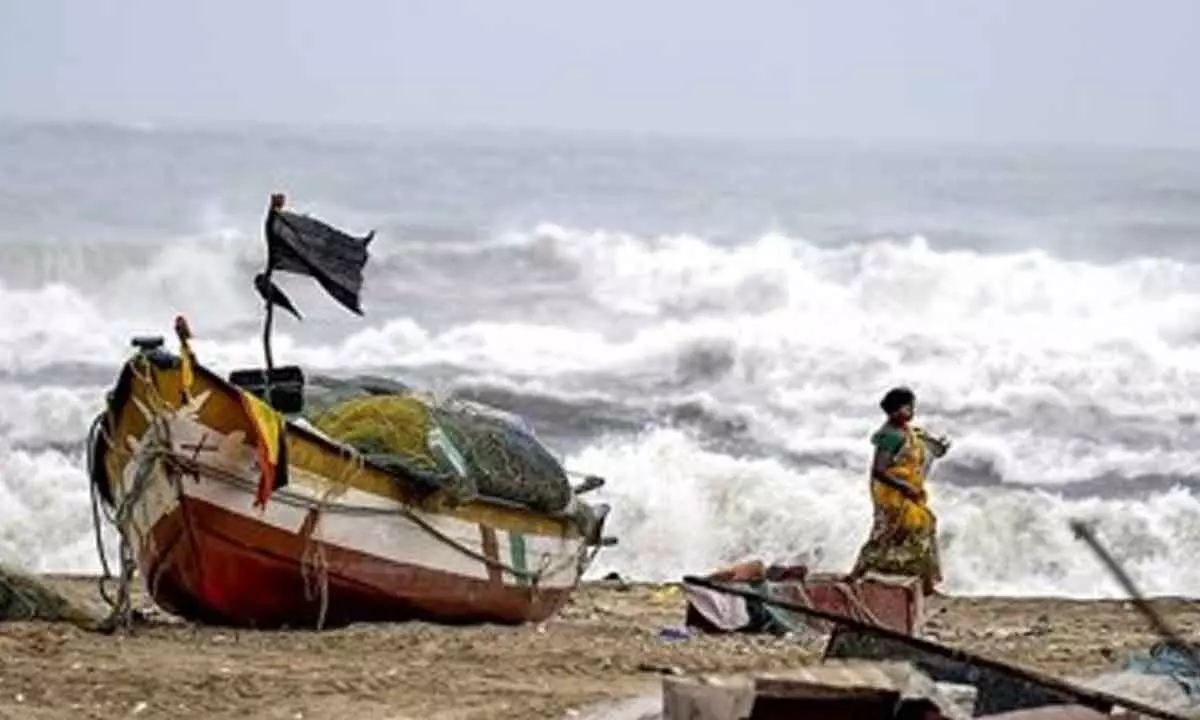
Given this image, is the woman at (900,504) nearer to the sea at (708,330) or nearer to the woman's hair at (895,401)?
the woman's hair at (895,401)

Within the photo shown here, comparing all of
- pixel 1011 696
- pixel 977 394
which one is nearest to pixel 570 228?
pixel 977 394

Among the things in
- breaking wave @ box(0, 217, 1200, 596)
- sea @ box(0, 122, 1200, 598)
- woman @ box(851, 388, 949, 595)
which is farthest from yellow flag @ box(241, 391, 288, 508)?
breaking wave @ box(0, 217, 1200, 596)

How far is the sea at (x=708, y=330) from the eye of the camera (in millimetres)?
16312

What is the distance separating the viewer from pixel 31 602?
9844mm

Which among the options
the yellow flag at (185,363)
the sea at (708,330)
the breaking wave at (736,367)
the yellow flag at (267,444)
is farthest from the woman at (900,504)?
the breaking wave at (736,367)

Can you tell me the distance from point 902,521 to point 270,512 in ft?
9.59

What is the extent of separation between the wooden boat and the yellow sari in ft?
5.43

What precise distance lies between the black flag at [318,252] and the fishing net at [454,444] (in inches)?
18.9

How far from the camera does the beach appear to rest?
314 inches

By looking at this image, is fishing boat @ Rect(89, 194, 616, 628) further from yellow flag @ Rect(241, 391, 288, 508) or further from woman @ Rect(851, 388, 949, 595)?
woman @ Rect(851, 388, 949, 595)

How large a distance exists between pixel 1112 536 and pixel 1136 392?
8310 mm

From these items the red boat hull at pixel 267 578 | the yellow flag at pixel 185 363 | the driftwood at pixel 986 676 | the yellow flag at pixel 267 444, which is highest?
the yellow flag at pixel 185 363

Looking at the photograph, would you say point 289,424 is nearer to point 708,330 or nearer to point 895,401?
point 895,401

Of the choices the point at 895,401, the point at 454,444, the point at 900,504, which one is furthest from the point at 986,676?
the point at 900,504
